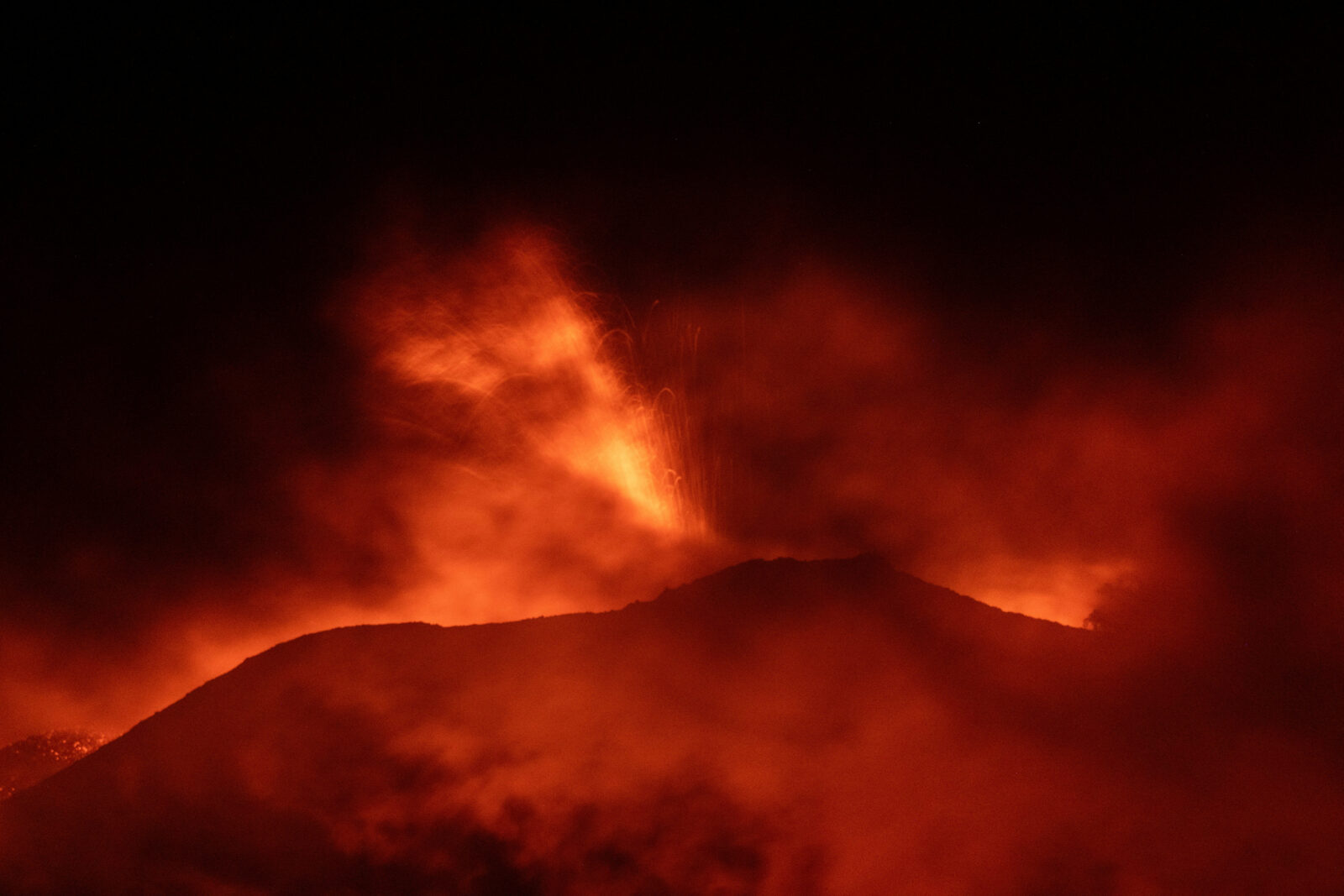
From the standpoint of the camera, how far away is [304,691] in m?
7.60

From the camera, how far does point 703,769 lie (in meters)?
6.67

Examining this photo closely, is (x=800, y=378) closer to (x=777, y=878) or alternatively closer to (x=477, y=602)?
(x=477, y=602)

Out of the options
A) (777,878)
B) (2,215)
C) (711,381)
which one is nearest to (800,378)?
(711,381)

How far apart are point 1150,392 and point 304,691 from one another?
6.94 meters

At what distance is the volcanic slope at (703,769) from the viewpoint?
580cm

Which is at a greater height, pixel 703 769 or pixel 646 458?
pixel 646 458

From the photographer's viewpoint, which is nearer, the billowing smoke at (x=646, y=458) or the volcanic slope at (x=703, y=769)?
the volcanic slope at (x=703, y=769)

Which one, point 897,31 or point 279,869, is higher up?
point 897,31

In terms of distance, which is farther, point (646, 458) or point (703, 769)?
point (646, 458)

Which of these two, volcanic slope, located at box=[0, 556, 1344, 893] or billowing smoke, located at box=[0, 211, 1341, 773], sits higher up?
billowing smoke, located at box=[0, 211, 1341, 773]

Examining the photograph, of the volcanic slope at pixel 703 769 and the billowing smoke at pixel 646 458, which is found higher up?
the billowing smoke at pixel 646 458

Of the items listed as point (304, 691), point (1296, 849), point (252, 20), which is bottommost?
point (1296, 849)

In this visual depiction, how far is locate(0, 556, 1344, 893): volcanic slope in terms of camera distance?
580 cm

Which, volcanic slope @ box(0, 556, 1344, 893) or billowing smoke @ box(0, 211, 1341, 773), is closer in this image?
volcanic slope @ box(0, 556, 1344, 893)
